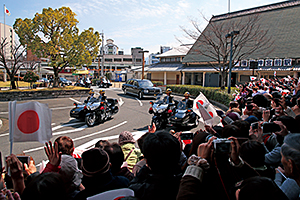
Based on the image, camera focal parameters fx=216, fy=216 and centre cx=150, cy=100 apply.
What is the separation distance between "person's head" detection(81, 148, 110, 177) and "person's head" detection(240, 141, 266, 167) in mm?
1575

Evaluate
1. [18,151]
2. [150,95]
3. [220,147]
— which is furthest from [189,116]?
[150,95]

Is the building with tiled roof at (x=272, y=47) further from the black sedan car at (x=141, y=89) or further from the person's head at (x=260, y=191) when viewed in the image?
the person's head at (x=260, y=191)

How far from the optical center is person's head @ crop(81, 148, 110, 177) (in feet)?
7.47

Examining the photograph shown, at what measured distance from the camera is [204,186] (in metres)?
2.00

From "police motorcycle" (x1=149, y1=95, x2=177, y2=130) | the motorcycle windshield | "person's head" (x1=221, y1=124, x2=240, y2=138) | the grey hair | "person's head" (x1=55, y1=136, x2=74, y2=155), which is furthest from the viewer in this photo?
"police motorcycle" (x1=149, y1=95, x2=177, y2=130)

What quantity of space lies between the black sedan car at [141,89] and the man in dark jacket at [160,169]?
1851 centimetres

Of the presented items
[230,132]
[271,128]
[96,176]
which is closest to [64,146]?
[96,176]

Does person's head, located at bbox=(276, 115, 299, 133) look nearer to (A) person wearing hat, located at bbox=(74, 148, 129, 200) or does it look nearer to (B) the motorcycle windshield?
(A) person wearing hat, located at bbox=(74, 148, 129, 200)

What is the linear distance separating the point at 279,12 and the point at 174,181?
36.2m

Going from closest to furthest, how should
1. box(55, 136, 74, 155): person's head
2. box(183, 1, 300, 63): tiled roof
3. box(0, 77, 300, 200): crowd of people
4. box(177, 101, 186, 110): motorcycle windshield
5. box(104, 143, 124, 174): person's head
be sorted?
box(0, 77, 300, 200): crowd of people
box(104, 143, 124, 174): person's head
box(55, 136, 74, 155): person's head
box(177, 101, 186, 110): motorcycle windshield
box(183, 1, 300, 63): tiled roof

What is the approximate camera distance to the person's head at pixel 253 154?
2.46 metres

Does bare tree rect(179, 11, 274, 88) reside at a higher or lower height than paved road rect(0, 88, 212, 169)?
higher

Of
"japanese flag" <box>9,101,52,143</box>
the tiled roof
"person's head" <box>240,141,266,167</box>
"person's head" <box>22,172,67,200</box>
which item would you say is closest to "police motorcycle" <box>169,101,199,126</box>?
"japanese flag" <box>9,101,52,143</box>

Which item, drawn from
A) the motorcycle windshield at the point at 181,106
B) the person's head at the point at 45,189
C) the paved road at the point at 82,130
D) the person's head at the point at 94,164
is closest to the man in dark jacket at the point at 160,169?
the person's head at the point at 94,164
